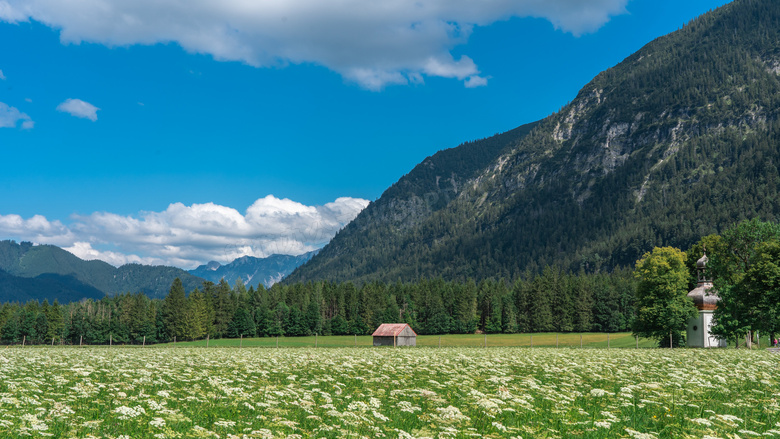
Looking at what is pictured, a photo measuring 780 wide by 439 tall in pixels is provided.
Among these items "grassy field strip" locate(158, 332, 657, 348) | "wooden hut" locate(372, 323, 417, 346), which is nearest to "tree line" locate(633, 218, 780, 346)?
"grassy field strip" locate(158, 332, 657, 348)

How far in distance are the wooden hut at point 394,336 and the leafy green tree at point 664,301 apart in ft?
147

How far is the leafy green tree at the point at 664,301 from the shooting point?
3073 inches

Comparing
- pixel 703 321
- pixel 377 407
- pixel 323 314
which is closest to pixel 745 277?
pixel 703 321

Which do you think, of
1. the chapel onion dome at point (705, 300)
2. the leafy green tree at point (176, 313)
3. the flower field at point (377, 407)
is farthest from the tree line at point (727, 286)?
the leafy green tree at point (176, 313)

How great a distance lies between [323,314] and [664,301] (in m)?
129

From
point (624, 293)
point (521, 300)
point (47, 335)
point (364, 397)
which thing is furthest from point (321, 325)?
point (364, 397)

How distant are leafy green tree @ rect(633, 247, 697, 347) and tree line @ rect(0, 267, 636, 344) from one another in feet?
289

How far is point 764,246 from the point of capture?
61.8 meters

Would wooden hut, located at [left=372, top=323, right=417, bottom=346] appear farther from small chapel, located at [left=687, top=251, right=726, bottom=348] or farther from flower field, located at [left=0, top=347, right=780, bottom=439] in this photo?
flower field, located at [left=0, top=347, right=780, bottom=439]

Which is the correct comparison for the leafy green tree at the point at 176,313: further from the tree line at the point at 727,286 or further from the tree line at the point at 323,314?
the tree line at the point at 727,286

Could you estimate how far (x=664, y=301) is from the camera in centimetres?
7944

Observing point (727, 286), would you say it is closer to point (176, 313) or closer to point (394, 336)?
point (394, 336)

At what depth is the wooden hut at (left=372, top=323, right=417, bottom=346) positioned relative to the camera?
108463 millimetres

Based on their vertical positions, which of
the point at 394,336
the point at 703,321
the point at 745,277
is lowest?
the point at 394,336
